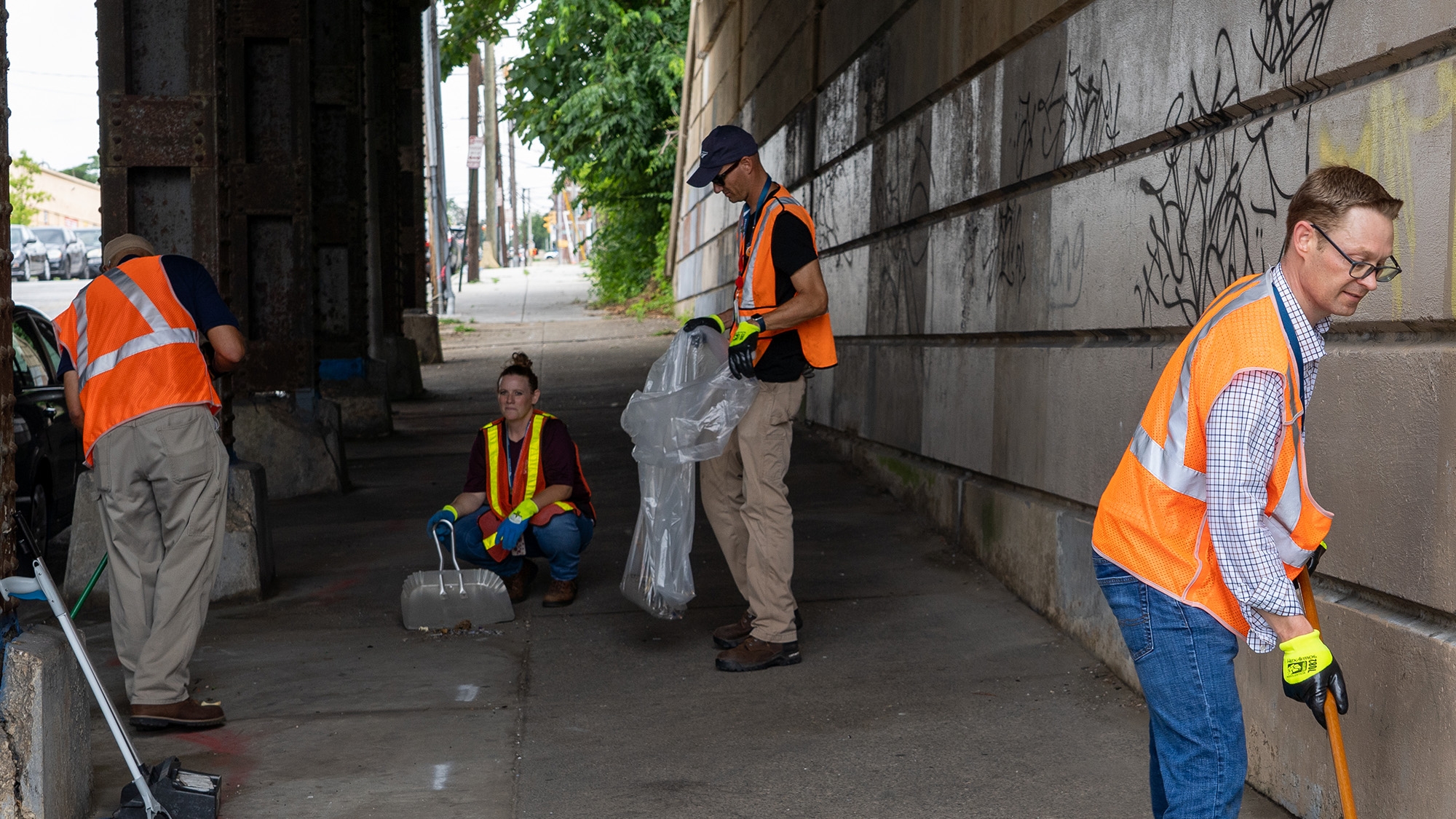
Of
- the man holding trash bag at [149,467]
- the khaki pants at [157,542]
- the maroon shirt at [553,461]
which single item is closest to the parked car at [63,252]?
the maroon shirt at [553,461]

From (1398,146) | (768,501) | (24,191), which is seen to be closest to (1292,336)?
(1398,146)

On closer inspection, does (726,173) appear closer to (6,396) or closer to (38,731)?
(6,396)

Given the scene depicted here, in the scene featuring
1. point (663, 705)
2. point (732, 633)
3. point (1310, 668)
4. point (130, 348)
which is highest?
point (130, 348)

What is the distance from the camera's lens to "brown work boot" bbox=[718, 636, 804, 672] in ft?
16.5

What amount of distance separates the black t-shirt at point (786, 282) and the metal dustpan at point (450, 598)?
161 centimetres

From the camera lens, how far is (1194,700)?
8.48 ft

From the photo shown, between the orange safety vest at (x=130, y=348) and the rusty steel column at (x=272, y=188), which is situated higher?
the rusty steel column at (x=272, y=188)

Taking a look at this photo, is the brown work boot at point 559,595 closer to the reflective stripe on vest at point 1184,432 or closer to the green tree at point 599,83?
the reflective stripe on vest at point 1184,432

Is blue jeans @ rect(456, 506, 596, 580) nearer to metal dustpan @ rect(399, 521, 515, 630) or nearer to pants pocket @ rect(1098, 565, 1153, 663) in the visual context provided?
metal dustpan @ rect(399, 521, 515, 630)

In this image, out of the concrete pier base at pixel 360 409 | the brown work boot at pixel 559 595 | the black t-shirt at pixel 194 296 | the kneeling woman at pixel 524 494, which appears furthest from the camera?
the concrete pier base at pixel 360 409

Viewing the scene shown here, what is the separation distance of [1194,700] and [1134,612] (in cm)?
20

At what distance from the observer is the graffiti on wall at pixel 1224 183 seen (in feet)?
11.9

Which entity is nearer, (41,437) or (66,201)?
(41,437)

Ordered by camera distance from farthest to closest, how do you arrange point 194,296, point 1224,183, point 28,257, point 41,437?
point 28,257 < point 41,437 < point 194,296 < point 1224,183
